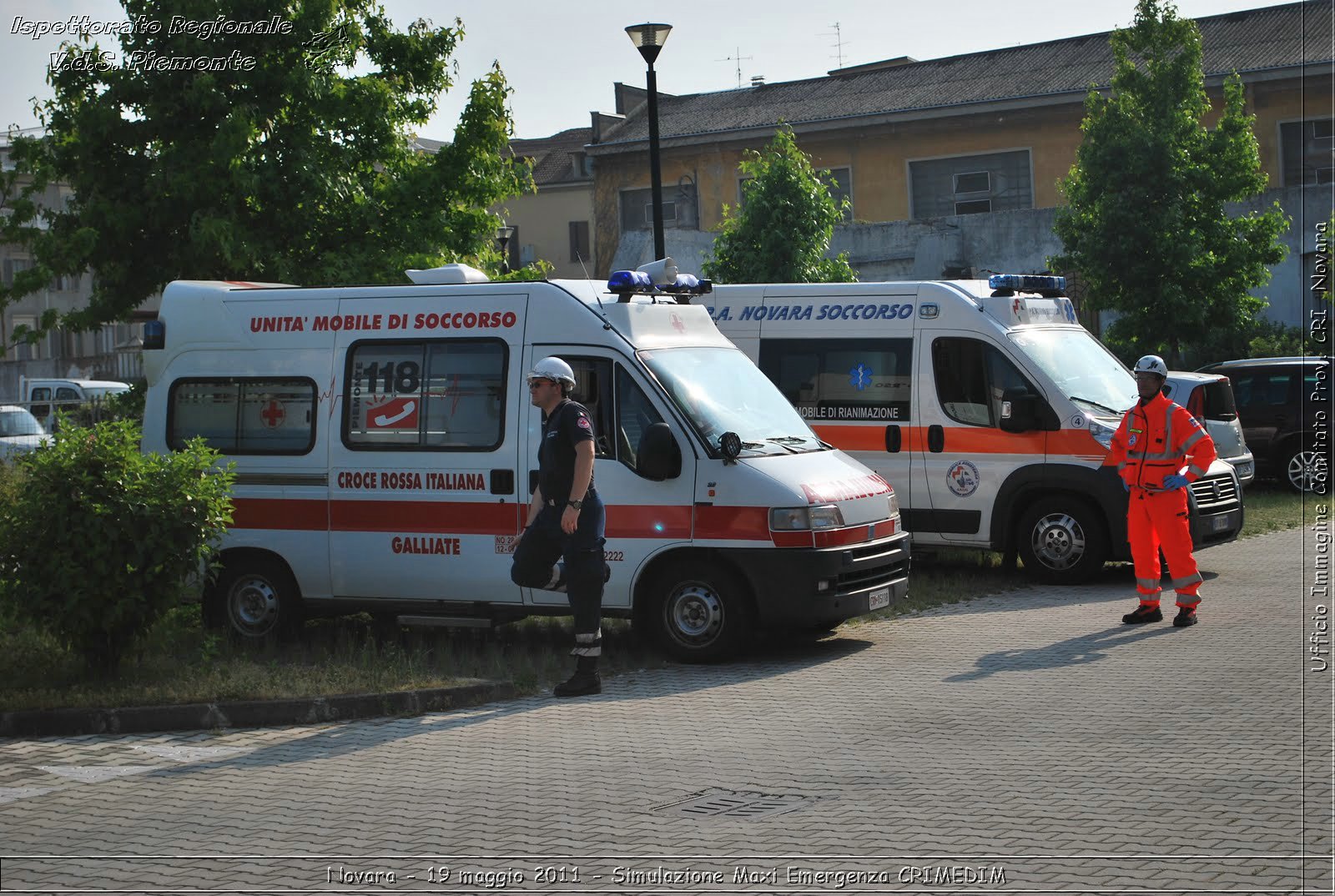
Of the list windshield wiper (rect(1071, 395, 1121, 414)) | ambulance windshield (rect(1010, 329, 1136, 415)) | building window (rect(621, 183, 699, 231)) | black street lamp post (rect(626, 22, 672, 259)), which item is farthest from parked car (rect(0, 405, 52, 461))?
windshield wiper (rect(1071, 395, 1121, 414))

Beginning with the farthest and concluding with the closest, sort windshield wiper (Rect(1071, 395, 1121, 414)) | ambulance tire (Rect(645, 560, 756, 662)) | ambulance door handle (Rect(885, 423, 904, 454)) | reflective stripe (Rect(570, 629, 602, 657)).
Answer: ambulance door handle (Rect(885, 423, 904, 454)) → windshield wiper (Rect(1071, 395, 1121, 414)) → ambulance tire (Rect(645, 560, 756, 662)) → reflective stripe (Rect(570, 629, 602, 657))

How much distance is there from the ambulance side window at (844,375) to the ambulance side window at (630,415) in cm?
372

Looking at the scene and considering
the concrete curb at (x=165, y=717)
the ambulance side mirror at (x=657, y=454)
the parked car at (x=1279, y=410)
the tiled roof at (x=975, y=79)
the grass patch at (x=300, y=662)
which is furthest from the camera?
the tiled roof at (x=975, y=79)

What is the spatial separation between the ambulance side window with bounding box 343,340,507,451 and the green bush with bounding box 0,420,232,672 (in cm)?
162

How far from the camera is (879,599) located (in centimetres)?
1023

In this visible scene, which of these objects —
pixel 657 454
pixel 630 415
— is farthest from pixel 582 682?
pixel 630 415

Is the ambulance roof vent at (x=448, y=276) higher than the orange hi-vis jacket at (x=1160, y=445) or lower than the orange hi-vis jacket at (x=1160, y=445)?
higher

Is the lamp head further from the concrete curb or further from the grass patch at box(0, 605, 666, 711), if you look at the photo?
the concrete curb

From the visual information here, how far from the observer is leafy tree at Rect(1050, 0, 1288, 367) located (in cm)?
2475

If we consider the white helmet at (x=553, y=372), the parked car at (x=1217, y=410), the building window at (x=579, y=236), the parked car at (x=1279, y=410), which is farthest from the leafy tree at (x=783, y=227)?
the building window at (x=579, y=236)

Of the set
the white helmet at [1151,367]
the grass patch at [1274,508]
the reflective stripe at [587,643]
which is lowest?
the reflective stripe at [587,643]

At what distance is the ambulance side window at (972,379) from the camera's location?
520 inches

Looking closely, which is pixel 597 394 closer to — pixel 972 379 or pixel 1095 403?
pixel 972 379

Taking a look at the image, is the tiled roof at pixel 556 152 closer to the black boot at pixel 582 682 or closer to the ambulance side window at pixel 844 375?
the ambulance side window at pixel 844 375
